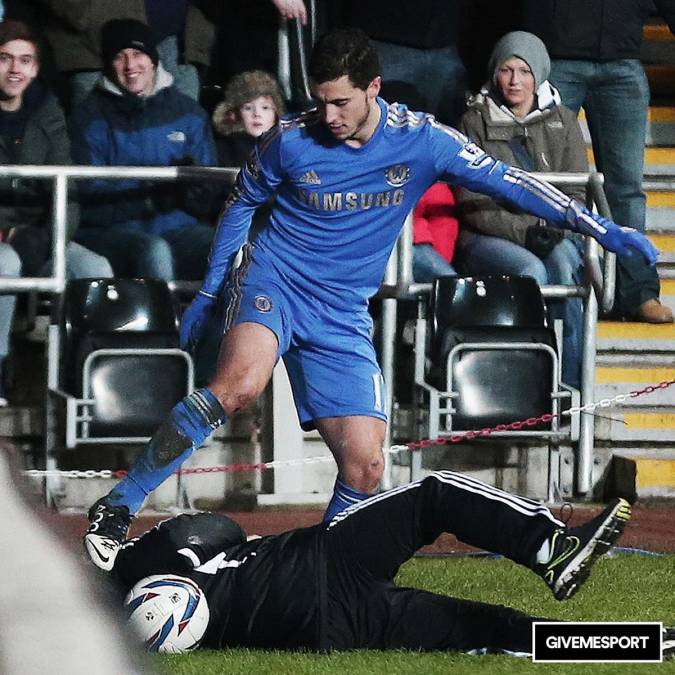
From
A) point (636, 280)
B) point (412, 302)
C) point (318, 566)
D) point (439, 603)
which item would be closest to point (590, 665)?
point (439, 603)

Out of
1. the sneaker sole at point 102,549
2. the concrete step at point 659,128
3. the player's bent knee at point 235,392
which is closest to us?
the sneaker sole at point 102,549

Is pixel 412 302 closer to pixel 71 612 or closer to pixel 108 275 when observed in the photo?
pixel 108 275

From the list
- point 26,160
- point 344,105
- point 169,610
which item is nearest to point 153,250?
point 26,160

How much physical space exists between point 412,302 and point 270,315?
9.12 ft

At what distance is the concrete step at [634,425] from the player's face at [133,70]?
10.6 feet

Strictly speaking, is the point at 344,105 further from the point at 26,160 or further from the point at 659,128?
the point at 659,128

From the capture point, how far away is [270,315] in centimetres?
555

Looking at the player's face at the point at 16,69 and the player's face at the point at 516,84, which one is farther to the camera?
the player's face at the point at 516,84

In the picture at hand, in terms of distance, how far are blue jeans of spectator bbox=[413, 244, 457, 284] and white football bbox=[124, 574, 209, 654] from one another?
404 centimetres

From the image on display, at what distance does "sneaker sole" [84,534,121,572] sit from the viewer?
4344 mm

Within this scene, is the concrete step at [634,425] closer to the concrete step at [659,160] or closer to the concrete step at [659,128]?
the concrete step at [659,160]

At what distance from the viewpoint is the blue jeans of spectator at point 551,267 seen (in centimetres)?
790

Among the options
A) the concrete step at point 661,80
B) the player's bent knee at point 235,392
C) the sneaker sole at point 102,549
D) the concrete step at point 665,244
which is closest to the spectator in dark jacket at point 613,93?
the concrete step at point 665,244

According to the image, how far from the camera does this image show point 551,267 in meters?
8.05
